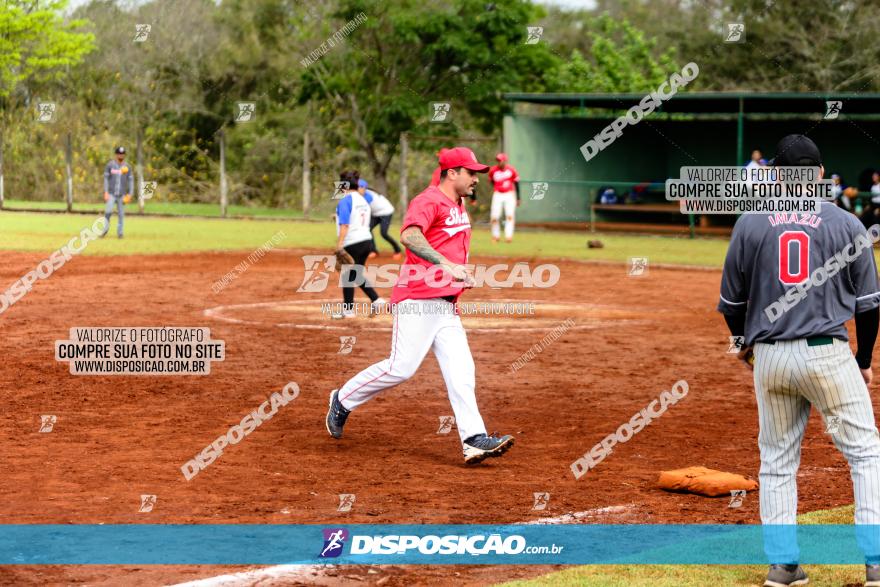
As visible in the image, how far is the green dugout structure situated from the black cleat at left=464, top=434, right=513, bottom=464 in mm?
28580

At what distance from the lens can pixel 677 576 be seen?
6316 mm

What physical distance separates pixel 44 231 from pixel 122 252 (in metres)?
6.64

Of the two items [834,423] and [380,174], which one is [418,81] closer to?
[380,174]

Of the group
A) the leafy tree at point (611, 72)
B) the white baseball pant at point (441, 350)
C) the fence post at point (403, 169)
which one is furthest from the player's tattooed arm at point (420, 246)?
the leafy tree at point (611, 72)

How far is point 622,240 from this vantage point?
3503 centimetres

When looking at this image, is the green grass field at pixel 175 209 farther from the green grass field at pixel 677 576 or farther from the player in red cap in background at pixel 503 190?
the green grass field at pixel 677 576

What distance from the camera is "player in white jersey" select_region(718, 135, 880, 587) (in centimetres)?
598

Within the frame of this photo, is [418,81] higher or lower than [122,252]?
higher

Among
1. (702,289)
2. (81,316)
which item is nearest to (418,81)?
(702,289)

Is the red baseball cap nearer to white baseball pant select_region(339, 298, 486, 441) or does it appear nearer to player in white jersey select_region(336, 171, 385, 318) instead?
white baseball pant select_region(339, 298, 486, 441)

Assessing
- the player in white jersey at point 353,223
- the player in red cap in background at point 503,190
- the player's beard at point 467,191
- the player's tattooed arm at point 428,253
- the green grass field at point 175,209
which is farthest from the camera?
the green grass field at point 175,209

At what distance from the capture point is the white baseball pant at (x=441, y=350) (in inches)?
352

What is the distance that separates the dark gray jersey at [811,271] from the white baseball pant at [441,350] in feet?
10.3

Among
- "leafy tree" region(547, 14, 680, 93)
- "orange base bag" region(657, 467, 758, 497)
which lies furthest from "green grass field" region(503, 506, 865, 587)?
"leafy tree" region(547, 14, 680, 93)
